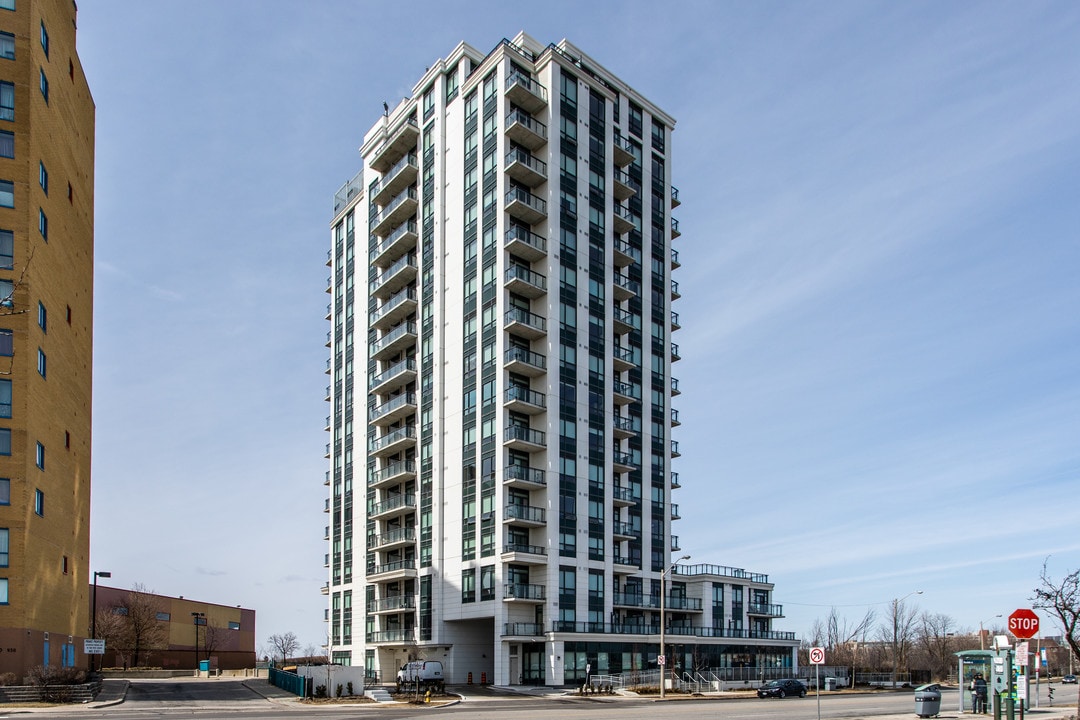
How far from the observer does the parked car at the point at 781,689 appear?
206 feet

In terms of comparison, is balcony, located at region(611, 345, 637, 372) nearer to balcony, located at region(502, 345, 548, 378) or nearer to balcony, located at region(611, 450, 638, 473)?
balcony, located at region(611, 450, 638, 473)

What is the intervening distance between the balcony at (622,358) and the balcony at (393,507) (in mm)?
20673

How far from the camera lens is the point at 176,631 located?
122 metres

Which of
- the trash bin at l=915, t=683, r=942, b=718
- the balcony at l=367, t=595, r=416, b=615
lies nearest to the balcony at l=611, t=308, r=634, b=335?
the balcony at l=367, t=595, r=416, b=615

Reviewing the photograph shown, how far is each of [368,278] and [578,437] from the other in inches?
1244

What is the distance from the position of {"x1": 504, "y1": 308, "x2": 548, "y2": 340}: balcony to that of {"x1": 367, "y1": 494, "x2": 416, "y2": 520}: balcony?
719 inches

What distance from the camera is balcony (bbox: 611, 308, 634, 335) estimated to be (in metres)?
78.9

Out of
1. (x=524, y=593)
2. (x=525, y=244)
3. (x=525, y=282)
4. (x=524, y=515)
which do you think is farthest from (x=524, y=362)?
(x=524, y=593)

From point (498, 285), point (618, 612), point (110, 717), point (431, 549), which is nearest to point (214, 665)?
point (431, 549)

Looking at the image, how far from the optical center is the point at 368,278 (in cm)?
9338

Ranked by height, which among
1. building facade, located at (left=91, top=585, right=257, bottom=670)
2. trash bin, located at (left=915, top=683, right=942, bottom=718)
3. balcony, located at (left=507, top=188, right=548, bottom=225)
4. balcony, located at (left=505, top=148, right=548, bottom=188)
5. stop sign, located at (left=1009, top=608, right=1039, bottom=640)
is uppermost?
balcony, located at (left=505, top=148, right=548, bottom=188)

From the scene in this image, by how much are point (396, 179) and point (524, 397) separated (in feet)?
93.8

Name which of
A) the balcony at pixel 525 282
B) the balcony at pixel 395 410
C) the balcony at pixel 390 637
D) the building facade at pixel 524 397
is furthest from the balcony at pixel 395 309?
the balcony at pixel 390 637

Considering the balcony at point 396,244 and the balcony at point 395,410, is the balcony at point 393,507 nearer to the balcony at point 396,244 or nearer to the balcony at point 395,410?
the balcony at point 395,410
